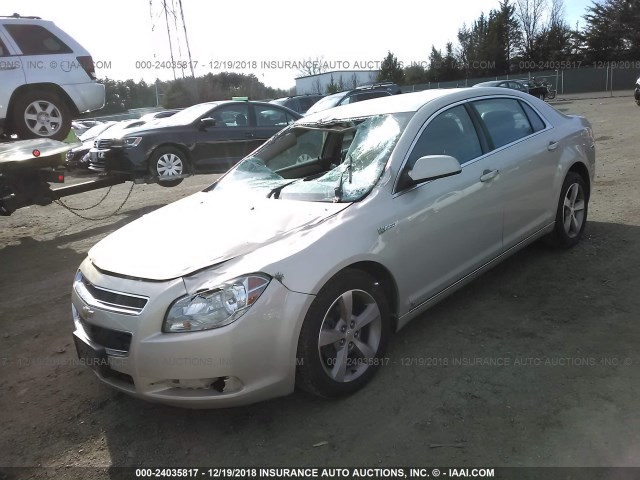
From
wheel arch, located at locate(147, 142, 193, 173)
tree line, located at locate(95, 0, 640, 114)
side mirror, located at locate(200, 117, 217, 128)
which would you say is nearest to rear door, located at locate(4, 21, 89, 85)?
wheel arch, located at locate(147, 142, 193, 173)

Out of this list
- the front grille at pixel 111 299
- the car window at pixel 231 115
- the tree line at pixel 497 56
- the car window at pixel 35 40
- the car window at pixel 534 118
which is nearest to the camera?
the front grille at pixel 111 299

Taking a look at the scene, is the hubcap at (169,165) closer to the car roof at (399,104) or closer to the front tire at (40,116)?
the front tire at (40,116)

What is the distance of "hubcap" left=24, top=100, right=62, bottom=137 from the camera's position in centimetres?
796

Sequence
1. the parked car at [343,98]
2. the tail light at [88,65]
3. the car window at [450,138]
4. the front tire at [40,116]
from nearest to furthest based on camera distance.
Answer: the car window at [450,138] → the front tire at [40,116] → the tail light at [88,65] → the parked car at [343,98]

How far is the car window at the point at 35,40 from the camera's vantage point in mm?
7723

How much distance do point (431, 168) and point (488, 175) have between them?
80cm

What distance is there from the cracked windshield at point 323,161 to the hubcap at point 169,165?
4.95m

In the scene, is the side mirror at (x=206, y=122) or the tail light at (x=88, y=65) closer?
the tail light at (x=88, y=65)

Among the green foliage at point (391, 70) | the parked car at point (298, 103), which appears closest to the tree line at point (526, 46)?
the green foliage at point (391, 70)

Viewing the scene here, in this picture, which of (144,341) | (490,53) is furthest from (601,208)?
(490,53)

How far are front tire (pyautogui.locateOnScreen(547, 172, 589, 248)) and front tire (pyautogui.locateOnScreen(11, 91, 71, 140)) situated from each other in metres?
7.32

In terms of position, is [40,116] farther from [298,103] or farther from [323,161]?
[298,103]

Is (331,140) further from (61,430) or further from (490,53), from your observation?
(490,53)

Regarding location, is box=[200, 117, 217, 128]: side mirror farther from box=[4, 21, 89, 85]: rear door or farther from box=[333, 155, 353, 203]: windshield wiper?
box=[333, 155, 353, 203]: windshield wiper
